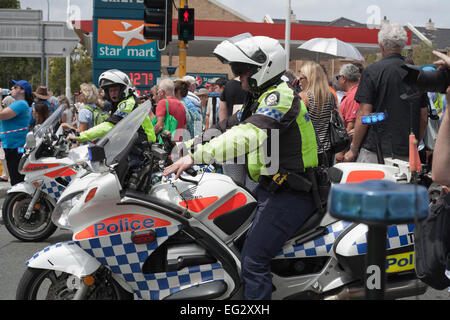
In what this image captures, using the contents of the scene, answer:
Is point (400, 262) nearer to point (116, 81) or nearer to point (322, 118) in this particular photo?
point (322, 118)

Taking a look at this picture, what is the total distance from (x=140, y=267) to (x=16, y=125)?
5.58 m

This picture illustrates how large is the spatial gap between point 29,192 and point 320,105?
11.1ft

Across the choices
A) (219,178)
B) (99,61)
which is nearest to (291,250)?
(219,178)

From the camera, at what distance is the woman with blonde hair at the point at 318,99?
16.5 ft

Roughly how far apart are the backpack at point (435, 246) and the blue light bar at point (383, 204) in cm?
88

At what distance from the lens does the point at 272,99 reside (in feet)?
9.95

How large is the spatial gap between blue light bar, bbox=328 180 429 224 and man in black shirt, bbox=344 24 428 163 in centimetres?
342

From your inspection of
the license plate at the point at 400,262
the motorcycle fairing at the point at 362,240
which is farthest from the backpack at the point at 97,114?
the license plate at the point at 400,262

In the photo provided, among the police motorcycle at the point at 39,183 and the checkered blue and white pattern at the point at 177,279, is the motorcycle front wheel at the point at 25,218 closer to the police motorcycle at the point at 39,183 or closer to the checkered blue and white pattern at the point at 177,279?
the police motorcycle at the point at 39,183

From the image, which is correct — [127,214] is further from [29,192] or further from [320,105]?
[29,192]

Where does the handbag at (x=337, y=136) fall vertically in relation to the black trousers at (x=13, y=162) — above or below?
above

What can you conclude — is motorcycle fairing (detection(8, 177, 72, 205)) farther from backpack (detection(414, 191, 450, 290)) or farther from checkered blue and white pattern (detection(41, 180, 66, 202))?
backpack (detection(414, 191, 450, 290))

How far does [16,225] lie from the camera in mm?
6391

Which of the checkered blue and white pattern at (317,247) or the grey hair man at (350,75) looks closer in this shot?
the checkered blue and white pattern at (317,247)
